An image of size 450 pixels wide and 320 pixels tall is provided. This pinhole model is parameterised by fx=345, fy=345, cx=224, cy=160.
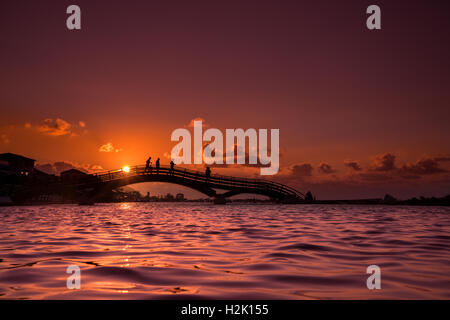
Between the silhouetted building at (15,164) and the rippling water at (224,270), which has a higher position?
the silhouetted building at (15,164)

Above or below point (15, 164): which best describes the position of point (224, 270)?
below

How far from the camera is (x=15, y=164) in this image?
5625cm

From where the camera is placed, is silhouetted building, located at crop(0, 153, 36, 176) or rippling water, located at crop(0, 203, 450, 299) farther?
silhouetted building, located at crop(0, 153, 36, 176)

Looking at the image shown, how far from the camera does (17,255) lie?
5.16 metres

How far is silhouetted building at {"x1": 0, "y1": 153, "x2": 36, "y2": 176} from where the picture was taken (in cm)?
5431

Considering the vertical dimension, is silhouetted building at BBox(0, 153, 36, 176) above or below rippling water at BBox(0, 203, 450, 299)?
above

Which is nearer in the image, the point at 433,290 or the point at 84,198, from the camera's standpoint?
the point at 433,290

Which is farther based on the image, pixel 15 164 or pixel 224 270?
pixel 15 164

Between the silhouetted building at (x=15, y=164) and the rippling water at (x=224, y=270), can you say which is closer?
the rippling water at (x=224, y=270)

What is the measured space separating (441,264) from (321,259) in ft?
4.94

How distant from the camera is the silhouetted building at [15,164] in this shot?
2138 inches
